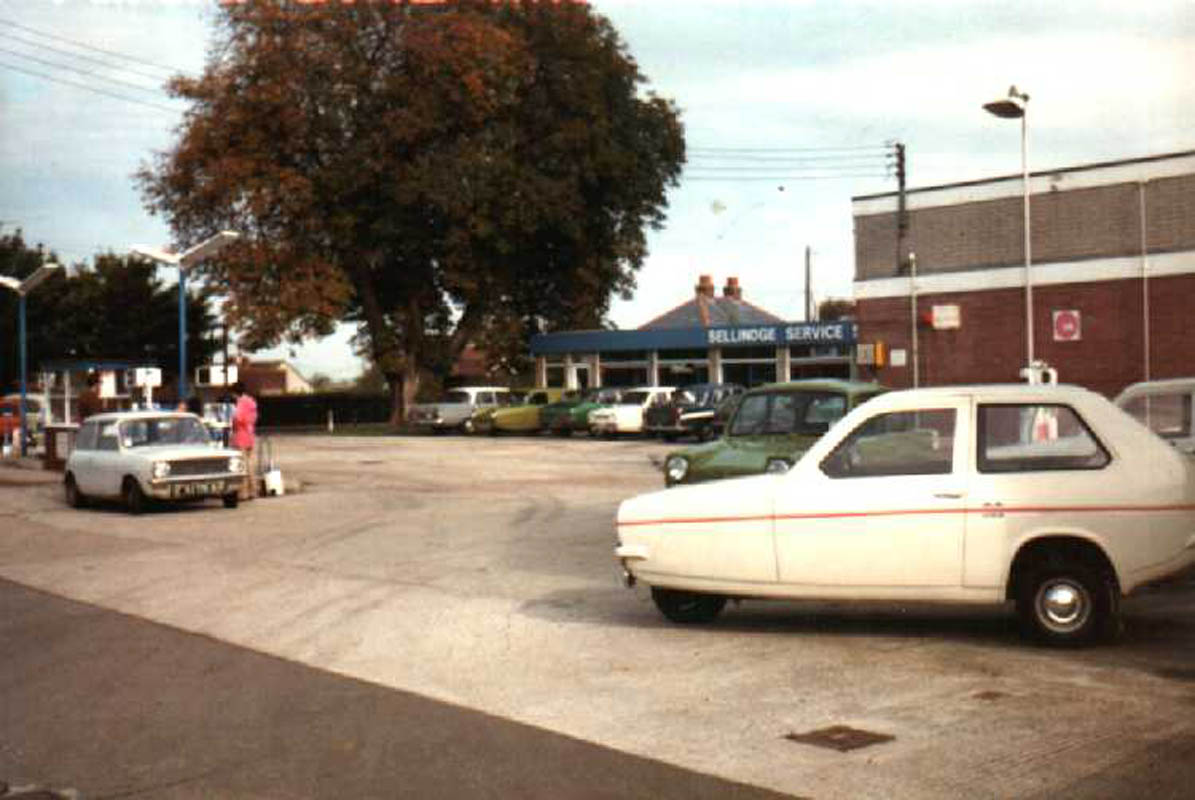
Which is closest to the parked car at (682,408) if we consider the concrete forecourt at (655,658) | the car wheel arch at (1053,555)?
the concrete forecourt at (655,658)

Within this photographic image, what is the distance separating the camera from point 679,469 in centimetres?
1348

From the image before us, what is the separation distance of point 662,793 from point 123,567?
32.7 ft

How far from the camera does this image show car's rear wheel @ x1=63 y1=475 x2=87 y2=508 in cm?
2191

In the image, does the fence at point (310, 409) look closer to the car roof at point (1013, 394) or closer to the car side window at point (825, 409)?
the car side window at point (825, 409)

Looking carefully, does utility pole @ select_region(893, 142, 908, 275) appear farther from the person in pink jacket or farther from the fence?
the fence

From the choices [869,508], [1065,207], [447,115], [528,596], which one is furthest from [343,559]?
[447,115]

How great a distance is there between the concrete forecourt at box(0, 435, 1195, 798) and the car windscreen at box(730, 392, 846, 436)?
1.98 metres

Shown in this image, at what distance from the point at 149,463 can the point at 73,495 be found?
9.10 ft

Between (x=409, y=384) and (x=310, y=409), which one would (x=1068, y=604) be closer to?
(x=409, y=384)

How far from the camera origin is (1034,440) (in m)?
8.72

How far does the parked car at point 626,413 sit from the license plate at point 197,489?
984 inches

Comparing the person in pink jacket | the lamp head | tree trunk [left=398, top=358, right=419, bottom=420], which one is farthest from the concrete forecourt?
tree trunk [left=398, top=358, right=419, bottom=420]

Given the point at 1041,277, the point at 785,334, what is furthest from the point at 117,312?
the point at 1041,277

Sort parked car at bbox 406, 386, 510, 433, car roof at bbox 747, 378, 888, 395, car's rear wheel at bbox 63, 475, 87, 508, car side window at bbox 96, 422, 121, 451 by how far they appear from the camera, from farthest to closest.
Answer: parked car at bbox 406, 386, 510, 433, car's rear wheel at bbox 63, 475, 87, 508, car side window at bbox 96, 422, 121, 451, car roof at bbox 747, 378, 888, 395
